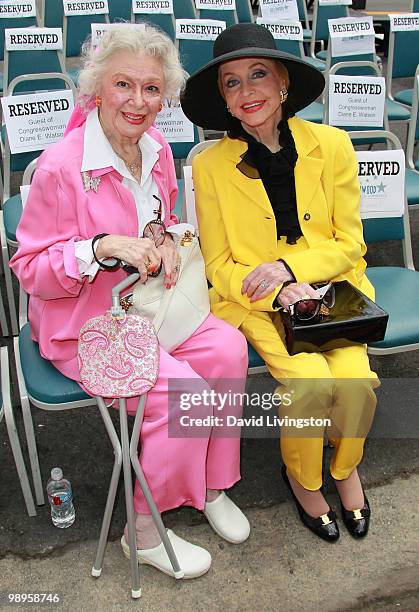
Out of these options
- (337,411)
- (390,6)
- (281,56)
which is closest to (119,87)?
(281,56)

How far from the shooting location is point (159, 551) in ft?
7.12

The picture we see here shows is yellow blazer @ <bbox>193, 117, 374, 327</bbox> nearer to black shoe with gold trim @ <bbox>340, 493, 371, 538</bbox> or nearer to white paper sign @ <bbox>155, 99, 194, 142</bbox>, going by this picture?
black shoe with gold trim @ <bbox>340, 493, 371, 538</bbox>

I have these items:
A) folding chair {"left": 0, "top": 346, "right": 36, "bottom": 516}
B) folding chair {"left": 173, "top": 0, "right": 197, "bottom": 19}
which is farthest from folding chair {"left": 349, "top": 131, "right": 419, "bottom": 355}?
folding chair {"left": 173, "top": 0, "right": 197, "bottom": 19}

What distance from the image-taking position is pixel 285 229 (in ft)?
7.82

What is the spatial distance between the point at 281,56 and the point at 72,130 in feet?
2.33

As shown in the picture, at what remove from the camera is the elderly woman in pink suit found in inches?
79.6

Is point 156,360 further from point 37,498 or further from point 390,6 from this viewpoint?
point 390,6

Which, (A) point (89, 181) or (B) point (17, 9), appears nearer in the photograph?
(A) point (89, 181)

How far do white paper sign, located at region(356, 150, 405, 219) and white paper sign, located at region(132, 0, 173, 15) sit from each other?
2937 mm

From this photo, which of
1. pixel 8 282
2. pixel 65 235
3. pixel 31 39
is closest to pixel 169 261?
pixel 65 235

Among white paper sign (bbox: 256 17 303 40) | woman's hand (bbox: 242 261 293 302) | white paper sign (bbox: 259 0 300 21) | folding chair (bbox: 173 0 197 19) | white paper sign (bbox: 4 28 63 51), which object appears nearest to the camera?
woman's hand (bbox: 242 261 293 302)

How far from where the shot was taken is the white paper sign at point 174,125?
3523 millimetres

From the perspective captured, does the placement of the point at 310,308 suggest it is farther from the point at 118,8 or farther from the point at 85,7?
the point at 118,8

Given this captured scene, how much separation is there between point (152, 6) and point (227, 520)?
4.13m
